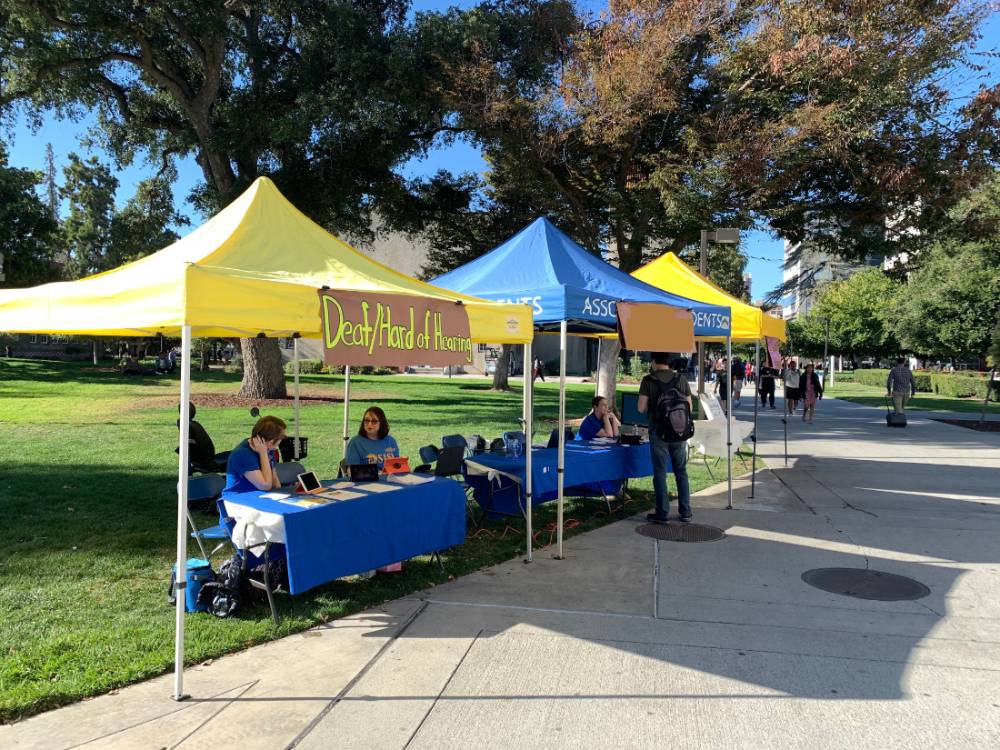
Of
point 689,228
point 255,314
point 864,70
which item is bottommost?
point 255,314

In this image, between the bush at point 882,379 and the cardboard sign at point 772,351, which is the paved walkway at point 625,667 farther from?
the bush at point 882,379

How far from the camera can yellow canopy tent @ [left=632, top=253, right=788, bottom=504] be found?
9070 millimetres

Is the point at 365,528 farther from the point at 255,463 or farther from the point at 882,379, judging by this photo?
the point at 882,379

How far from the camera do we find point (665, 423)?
7.29m

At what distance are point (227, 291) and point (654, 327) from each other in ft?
13.9

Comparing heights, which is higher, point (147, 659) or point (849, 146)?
point (849, 146)

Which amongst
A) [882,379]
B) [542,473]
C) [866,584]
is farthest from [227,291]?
[882,379]

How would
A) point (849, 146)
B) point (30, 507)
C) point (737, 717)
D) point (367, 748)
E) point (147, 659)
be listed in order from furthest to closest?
point (849, 146) → point (30, 507) → point (147, 659) → point (737, 717) → point (367, 748)

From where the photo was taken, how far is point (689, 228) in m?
14.4

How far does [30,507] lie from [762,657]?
7.41 m

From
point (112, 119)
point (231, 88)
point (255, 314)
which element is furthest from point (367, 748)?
point (112, 119)

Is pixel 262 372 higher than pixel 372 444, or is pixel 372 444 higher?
pixel 262 372

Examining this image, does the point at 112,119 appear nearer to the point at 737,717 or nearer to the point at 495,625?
the point at 495,625

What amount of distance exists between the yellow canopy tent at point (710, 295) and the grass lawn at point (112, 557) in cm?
243
